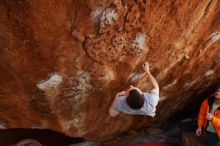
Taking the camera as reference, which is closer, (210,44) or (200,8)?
Answer: (200,8)

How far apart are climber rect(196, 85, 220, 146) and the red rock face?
48 cm

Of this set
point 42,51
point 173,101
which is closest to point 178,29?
point 42,51

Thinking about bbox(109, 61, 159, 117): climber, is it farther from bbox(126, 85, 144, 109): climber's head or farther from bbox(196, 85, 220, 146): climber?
bbox(196, 85, 220, 146): climber

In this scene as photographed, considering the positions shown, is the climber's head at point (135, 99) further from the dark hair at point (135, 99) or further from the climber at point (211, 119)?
the climber at point (211, 119)

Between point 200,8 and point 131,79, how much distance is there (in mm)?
1026

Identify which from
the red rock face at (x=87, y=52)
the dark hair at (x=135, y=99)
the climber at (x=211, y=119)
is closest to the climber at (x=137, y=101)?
the dark hair at (x=135, y=99)

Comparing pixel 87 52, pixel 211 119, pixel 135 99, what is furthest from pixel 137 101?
pixel 211 119

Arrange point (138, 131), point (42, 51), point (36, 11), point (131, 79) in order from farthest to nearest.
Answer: point (138, 131)
point (131, 79)
point (42, 51)
point (36, 11)

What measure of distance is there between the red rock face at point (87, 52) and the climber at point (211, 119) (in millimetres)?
475

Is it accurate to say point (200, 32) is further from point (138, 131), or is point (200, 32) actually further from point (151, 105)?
point (138, 131)

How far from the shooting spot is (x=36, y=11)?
2854mm

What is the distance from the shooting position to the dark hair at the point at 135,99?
10.4 ft

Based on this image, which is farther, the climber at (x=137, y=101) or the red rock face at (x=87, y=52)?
the climber at (x=137, y=101)

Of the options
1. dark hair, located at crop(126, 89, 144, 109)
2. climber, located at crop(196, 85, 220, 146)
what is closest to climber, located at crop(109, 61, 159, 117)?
dark hair, located at crop(126, 89, 144, 109)
